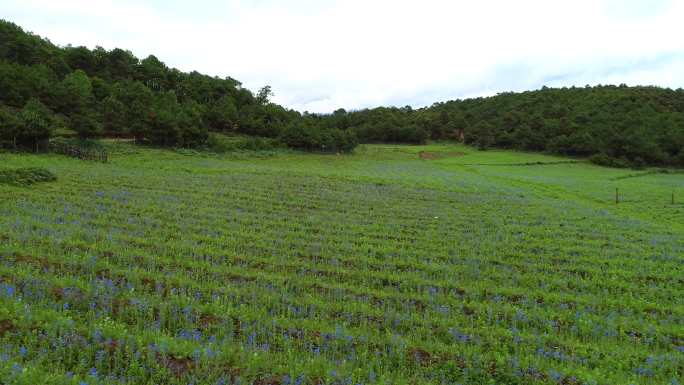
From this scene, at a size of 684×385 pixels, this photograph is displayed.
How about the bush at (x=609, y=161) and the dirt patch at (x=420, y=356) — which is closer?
the dirt patch at (x=420, y=356)

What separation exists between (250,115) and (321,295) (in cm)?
9334

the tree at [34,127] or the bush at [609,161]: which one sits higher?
the tree at [34,127]

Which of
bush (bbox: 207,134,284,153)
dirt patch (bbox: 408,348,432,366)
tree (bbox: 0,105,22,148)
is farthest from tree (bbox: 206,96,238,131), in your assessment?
dirt patch (bbox: 408,348,432,366)

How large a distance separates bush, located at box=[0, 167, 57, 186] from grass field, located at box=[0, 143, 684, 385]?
1.68m

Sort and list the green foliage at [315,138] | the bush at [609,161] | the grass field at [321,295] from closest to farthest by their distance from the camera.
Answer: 1. the grass field at [321,295]
2. the green foliage at [315,138]
3. the bush at [609,161]

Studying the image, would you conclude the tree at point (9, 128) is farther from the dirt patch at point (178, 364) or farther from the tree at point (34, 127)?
the dirt patch at point (178, 364)

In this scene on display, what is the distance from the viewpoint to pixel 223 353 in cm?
627

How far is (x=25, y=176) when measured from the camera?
77.6 feet

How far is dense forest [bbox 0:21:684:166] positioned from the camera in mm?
59688

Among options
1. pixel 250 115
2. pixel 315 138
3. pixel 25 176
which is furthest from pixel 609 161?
pixel 25 176

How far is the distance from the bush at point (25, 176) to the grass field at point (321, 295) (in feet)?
5.50

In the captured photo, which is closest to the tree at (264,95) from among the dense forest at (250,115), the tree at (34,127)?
the dense forest at (250,115)

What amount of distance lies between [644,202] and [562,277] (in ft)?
93.0

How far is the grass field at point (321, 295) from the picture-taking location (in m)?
6.25
